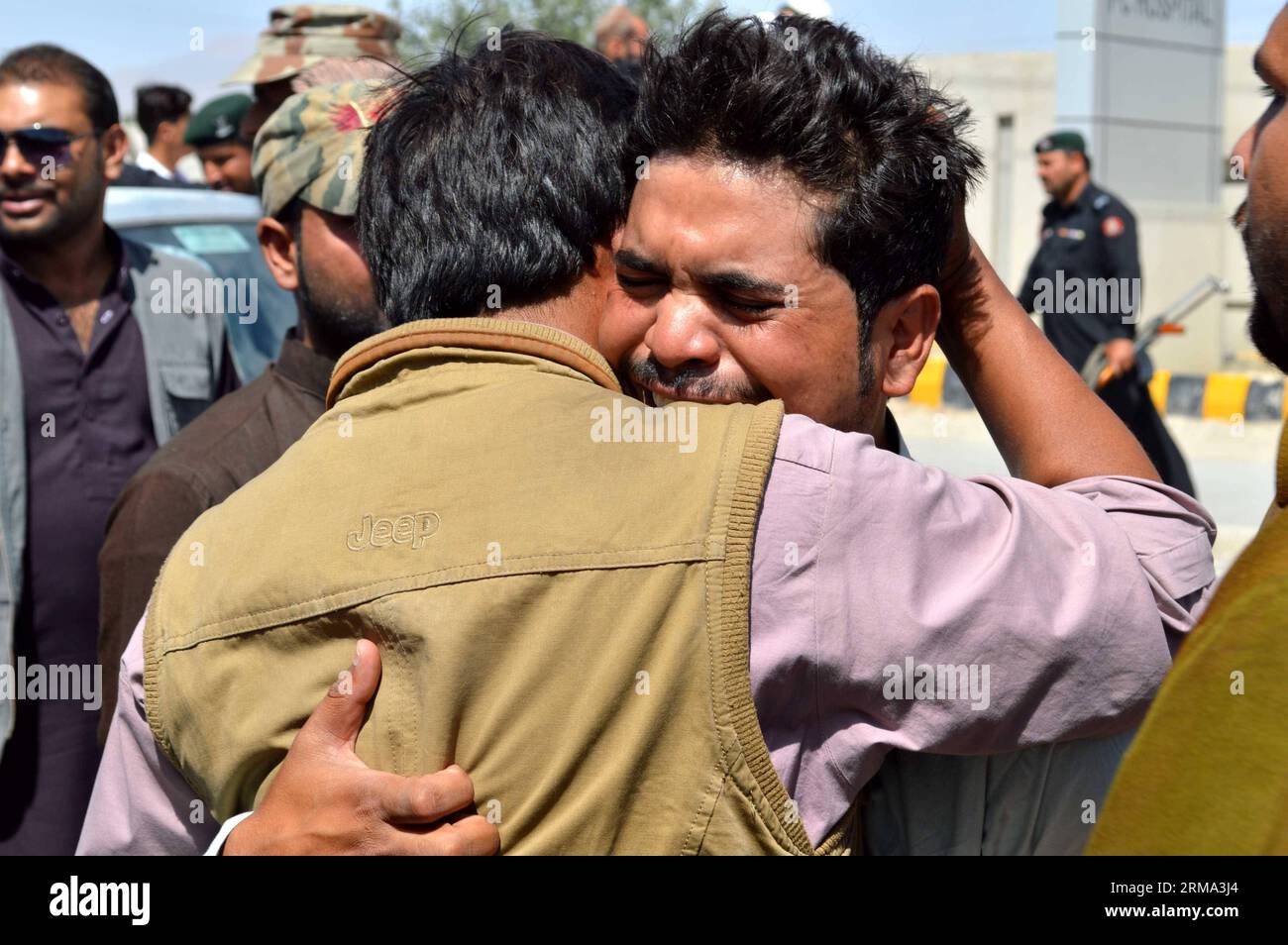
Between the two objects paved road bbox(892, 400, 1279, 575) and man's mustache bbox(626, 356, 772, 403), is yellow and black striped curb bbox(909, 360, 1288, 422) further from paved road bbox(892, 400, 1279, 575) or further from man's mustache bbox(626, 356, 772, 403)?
man's mustache bbox(626, 356, 772, 403)

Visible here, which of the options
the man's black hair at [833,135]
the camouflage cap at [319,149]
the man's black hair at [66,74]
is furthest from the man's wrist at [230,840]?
the man's black hair at [66,74]

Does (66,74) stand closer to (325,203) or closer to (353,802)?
→ (325,203)

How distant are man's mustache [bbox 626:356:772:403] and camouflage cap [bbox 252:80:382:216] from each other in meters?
1.32

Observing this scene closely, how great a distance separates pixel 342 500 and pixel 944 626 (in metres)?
0.63

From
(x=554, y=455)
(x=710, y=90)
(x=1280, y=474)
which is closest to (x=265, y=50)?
(x=710, y=90)

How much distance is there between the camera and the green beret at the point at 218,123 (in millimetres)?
8289

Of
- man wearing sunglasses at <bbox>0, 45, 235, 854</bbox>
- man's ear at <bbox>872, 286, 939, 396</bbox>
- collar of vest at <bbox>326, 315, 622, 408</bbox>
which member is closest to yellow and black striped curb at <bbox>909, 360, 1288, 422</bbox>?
man wearing sunglasses at <bbox>0, 45, 235, 854</bbox>

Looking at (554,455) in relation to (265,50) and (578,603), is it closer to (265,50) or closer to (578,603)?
(578,603)

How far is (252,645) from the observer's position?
5.13 ft

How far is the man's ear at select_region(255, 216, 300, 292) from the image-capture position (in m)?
3.20
